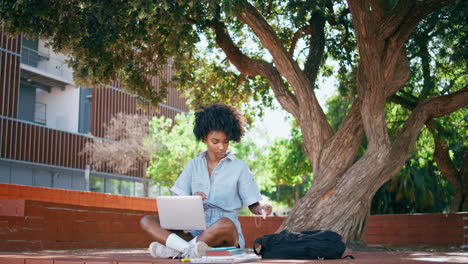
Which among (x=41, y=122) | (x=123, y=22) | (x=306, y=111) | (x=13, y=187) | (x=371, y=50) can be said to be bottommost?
(x=13, y=187)

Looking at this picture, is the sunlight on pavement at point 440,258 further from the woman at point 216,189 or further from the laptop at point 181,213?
the laptop at point 181,213

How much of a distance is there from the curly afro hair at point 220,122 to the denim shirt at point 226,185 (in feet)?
0.78

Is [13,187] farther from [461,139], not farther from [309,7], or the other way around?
[461,139]

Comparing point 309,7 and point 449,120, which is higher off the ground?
point 309,7

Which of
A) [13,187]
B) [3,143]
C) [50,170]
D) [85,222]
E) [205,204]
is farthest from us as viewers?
[50,170]

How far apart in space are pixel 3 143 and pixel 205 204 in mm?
24385

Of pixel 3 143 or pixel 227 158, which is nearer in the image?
pixel 227 158

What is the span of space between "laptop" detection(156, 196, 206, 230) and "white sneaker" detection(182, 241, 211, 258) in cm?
29

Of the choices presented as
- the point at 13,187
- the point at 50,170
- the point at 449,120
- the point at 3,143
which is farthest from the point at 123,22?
the point at 50,170

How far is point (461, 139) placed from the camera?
52.1 ft

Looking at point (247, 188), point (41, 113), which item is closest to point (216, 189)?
point (247, 188)

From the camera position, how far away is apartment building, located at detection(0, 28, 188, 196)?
2739cm

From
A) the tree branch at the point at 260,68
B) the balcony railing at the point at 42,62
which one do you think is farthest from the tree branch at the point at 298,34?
the balcony railing at the point at 42,62

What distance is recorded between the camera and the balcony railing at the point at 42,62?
30297 millimetres
